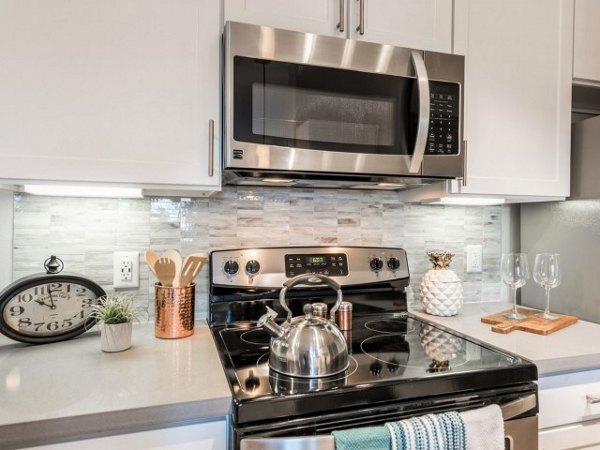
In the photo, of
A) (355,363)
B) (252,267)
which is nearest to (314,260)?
(252,267)

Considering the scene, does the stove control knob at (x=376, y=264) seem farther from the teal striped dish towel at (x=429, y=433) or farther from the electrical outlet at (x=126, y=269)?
the electrical outlet at (x=126, y=269)

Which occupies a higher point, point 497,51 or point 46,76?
point 497,51

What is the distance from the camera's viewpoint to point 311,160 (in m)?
1.07

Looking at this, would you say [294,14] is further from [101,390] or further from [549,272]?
[549,272]

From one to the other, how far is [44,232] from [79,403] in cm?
70

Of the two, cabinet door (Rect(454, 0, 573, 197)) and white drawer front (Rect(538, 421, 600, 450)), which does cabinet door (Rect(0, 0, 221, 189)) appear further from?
white drawer front (Rect(538, 421, 600, 450))

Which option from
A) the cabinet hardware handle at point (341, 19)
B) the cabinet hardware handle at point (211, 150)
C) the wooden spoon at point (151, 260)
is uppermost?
the cabinet hardware handle at point (341, 19)

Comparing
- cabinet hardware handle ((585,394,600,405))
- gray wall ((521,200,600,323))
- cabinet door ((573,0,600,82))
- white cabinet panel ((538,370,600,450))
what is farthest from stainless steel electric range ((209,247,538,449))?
cabinet door ((573,0,600,82))

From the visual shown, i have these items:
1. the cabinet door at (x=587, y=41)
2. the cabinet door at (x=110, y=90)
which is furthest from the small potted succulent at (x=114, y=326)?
the cabinet door at (x=587, y=41)

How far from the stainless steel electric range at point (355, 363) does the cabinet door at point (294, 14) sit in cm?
71

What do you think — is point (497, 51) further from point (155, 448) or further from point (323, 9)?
point (155, 448)

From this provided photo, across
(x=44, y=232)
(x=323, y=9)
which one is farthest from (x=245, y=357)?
(x=323, y=9)

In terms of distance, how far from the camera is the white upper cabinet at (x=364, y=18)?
1102 millimetres

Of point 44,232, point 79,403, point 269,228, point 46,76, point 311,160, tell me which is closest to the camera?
point 79,403
